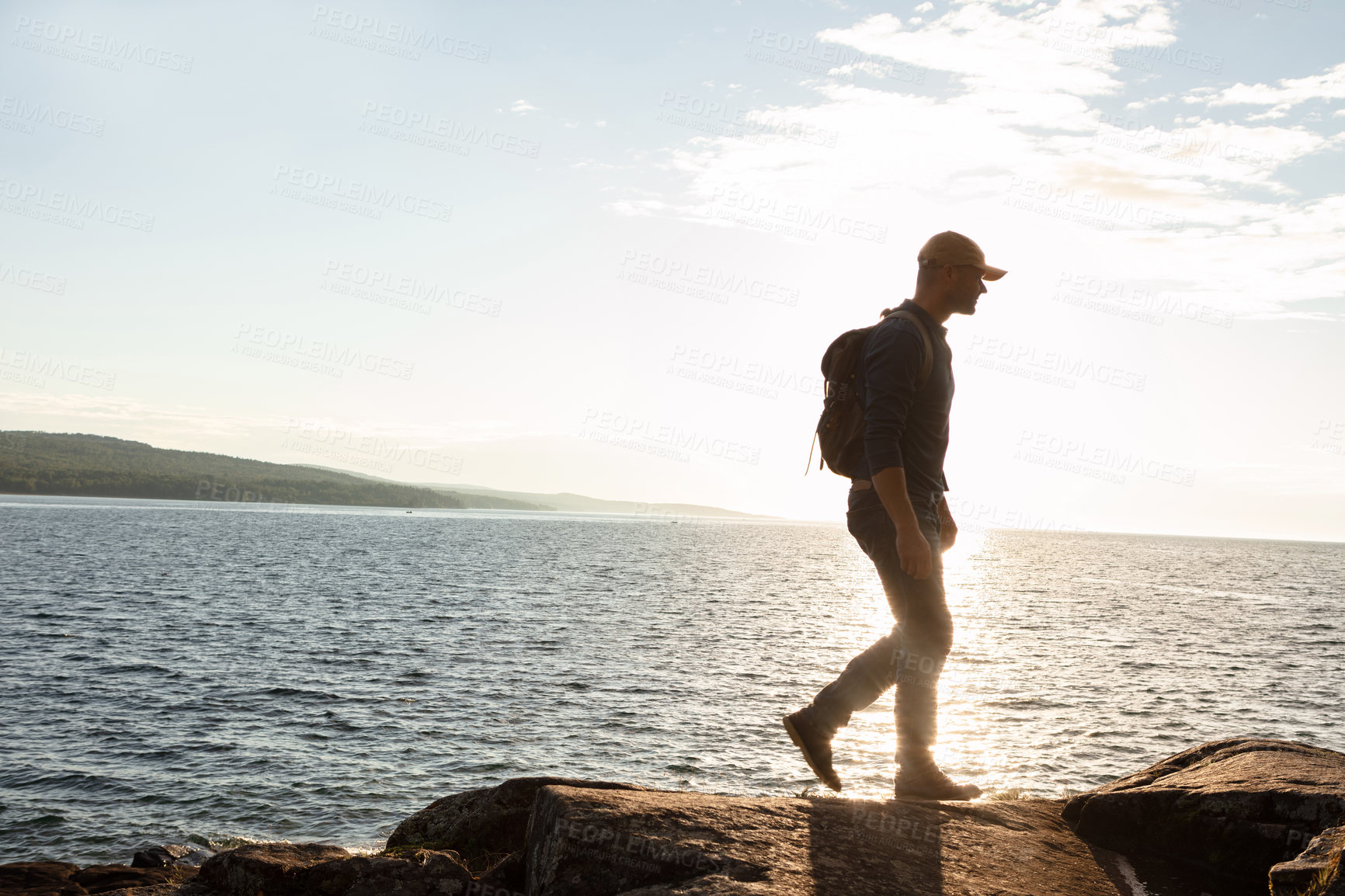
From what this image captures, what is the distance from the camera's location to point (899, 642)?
444 cm

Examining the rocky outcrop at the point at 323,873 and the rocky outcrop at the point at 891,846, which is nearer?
the rocky outcrop at the point at 891,846

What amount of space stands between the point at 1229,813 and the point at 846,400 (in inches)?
127

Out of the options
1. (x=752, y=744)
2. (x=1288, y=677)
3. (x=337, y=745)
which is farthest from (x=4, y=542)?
(x=1288, y=677)

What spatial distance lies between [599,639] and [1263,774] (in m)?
27.7

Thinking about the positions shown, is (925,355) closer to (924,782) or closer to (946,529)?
(946,529)

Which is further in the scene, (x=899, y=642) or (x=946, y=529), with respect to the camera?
(x=946, y=529)

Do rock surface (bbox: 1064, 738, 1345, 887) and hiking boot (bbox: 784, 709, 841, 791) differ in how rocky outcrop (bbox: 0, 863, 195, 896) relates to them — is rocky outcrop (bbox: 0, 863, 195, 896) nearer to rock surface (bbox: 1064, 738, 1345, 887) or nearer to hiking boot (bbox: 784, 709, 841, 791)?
hiking boot (bbox: 784, 709, 841, 791)

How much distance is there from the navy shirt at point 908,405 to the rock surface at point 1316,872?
2.14m

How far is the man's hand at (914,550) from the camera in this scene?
413cm

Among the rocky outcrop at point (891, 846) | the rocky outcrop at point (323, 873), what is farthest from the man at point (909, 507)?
the rocky outcrop at point (323, 873)

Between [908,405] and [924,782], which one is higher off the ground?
[908,405]

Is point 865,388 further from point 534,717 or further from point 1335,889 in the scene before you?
point 534,717

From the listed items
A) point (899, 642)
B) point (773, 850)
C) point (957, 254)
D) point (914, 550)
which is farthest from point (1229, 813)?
point (957, 254)

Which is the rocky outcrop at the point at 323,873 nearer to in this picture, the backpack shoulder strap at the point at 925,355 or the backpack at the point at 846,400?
the backpack at the point at 846,400
